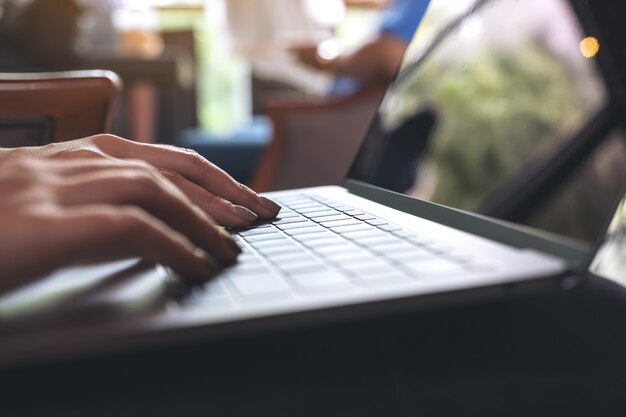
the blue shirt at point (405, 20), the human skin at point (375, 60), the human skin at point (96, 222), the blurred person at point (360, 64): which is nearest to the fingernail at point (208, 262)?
the human skin at point (96, 222)

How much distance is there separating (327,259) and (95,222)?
17 cm

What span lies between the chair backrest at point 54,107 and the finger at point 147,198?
0.57m

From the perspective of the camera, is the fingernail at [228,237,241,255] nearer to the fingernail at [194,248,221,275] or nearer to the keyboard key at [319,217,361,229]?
the fingernail at [194,248,221,275]

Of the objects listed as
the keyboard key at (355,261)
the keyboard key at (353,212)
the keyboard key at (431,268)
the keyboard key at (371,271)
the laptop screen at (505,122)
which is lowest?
the keyboard key at (353,212)

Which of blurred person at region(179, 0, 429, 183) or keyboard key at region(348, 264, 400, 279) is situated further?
blurred person at region(179, 0, 429, 183)

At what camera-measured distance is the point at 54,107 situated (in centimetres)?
96

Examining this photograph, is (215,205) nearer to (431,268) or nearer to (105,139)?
(105,139)

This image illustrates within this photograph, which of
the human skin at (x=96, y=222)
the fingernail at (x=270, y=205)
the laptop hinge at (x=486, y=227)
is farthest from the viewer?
the fingernail at (x=270, y=205)

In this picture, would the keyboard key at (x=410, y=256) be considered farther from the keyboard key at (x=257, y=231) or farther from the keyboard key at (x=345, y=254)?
the keyboard key at (x=257, y=231)

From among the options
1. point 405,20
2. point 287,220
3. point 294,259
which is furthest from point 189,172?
point 405,20

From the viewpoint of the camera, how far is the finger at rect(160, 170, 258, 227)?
620 millimetres

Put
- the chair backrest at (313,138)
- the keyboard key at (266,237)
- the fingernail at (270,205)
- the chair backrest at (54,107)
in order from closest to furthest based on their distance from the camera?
the keyboard key at (266,237) < the fingernail at (270,205) < the chair backrest at (54,107) < the chair backrest at (313,138)

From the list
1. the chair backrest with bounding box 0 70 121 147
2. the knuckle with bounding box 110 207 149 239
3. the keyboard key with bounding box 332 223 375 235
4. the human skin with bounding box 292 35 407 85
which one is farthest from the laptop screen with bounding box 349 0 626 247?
the human skin with bounding box 292 35 407 85

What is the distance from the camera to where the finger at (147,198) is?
1.33ft
